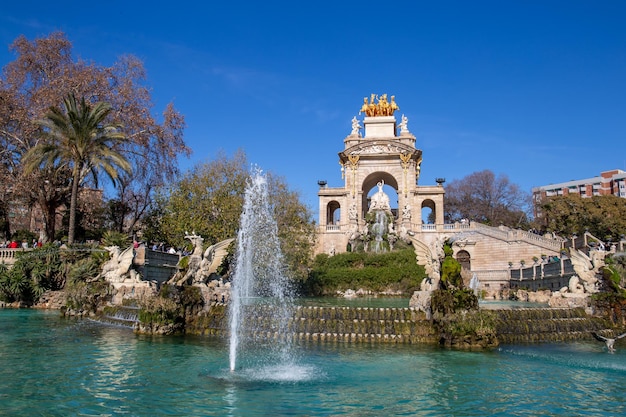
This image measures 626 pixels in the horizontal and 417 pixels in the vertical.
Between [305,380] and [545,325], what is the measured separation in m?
8.87

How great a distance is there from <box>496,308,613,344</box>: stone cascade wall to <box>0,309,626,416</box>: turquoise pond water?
91 centimetres

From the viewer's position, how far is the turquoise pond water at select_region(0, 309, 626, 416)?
7.63 meters

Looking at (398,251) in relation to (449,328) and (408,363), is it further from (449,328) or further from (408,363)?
(408,363)

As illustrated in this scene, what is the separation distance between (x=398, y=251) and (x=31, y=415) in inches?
1320

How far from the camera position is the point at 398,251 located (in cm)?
3897

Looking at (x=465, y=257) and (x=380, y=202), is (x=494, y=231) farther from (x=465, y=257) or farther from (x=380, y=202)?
(x=380, y=202)

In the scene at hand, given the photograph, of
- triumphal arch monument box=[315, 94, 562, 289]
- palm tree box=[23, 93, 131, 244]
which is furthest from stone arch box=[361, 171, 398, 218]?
palm tree box=[23, 93, 131, 244]

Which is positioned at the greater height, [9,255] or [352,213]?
[352,213]

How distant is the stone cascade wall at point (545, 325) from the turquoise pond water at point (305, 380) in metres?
0.91

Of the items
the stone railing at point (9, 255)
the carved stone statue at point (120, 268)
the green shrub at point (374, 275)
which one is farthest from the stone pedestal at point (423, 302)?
the green shrub at point (374, 275)

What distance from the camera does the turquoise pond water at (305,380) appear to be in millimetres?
7629

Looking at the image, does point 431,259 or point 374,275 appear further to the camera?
point 374,275

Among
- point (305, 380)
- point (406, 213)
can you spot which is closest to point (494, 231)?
point (406, 213)

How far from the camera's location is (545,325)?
15031 mm
